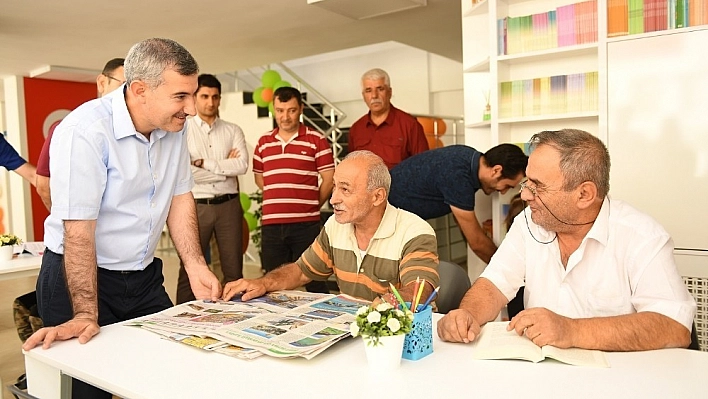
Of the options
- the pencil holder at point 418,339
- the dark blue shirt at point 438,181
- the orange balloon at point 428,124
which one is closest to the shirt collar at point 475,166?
the dark blue shirt at point 438,181

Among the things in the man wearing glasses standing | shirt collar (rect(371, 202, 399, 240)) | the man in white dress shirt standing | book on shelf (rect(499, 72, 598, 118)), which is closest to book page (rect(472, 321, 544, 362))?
shirt collar (rect(371, 202, 399, 240))

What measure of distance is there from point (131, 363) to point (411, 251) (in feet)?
3.32

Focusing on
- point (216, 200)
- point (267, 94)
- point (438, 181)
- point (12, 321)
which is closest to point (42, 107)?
point (267, 94)

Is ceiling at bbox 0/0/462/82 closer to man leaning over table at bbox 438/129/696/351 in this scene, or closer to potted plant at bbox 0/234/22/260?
potted plant at bbox 0/234/22/260

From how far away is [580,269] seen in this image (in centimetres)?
181

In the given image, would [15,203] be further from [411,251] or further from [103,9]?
[411,251]

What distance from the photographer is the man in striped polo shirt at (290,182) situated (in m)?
4.11

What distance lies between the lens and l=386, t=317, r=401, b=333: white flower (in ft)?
4.46

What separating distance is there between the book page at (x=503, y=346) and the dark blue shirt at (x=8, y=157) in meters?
2.88

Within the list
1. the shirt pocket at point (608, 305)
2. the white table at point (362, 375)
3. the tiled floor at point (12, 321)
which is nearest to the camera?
the white table at point (362, 375)

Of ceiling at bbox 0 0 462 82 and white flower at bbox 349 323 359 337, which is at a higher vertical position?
ceiling at bbox 0 0 462 82

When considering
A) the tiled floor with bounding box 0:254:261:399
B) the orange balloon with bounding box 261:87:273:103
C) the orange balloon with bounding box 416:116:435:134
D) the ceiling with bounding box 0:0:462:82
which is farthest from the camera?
the orange balloon with bounding box 416:116:435:134

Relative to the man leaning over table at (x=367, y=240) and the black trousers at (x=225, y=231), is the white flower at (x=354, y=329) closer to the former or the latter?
the man leaning over table at (x=367, y=240)

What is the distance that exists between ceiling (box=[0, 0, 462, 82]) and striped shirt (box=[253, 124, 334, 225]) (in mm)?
1354
